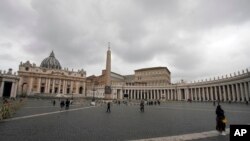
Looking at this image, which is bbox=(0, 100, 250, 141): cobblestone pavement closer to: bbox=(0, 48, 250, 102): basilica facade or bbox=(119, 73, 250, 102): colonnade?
bbox=(0, 48, 250, 102): basilica facade

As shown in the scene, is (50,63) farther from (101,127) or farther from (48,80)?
(101,127)

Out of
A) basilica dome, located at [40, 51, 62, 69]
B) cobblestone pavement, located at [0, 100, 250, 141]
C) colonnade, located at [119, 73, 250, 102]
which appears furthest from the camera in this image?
basilica dome, located at [40, 51, 62, 69]

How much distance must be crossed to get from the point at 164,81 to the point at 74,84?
5812cm

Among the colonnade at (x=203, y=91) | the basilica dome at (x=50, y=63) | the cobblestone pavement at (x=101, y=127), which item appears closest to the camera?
the cobblestone pavement at (x=101, y=127)

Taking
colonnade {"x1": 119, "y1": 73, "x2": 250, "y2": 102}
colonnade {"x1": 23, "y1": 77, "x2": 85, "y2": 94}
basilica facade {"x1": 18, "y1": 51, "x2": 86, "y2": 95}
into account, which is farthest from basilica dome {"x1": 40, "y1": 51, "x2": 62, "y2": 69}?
colonnade {"x1": 119, "y1": 73, "x2": 250, "y2": 102}

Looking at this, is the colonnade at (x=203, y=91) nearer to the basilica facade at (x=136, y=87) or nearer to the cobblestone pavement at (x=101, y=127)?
the basilica facade at (x=136, y=87)

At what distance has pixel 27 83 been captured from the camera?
292 ft

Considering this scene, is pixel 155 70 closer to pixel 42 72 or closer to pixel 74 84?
pixel 74 84

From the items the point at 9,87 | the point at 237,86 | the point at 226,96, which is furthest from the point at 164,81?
the point at 9,87

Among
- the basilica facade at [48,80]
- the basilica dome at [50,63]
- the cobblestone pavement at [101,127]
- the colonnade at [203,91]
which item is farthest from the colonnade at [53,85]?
the cobblestone pavement at [101,127]

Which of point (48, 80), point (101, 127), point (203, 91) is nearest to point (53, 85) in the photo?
point (48, 80)

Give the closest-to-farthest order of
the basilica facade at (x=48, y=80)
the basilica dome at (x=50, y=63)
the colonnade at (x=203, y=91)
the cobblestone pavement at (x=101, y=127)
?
the cobblestone pavement at (x=101, y=127)
the colonnade at (x=203, y=91)
the basilica facade at (x=48, y=80)
the basilica dome at (x=50, y=63)

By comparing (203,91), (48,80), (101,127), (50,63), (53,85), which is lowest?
(101,127)

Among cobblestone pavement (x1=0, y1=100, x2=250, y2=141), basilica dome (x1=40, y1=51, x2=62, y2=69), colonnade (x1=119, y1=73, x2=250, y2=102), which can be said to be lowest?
cobblestone pavement (x1=0, y1=100, x2=250, y2=141)
